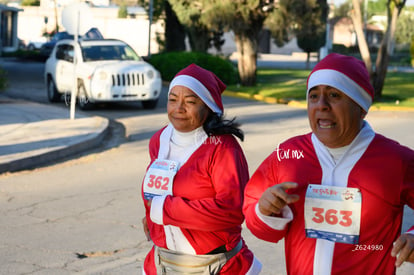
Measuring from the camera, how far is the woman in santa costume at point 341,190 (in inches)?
109

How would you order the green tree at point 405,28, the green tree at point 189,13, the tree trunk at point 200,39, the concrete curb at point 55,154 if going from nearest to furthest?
the concrete curb at point 55,154 → the green tree at point 189,13 → the tree trunk at point 200,39 → the green tree at point 405,28

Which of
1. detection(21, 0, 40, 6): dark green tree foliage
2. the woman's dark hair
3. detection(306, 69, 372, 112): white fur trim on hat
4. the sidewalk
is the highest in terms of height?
detection(21, 0, 40, 6): dark green tree foliage

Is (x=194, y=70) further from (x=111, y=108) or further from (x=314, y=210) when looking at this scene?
(x=111, y=108)

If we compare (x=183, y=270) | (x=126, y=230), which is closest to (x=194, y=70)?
(x=183, y=270)

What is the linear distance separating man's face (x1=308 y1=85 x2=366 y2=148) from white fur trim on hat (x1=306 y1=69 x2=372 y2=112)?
24 mm

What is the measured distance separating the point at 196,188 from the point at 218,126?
1.05ft

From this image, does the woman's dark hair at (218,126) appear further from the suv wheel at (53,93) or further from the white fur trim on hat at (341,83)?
the suv wheel at (53,93)

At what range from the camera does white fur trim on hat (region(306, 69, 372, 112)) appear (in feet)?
9.23

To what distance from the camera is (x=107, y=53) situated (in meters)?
19.5

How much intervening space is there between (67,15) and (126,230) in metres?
9.67

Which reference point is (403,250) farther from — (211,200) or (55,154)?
(55,154)

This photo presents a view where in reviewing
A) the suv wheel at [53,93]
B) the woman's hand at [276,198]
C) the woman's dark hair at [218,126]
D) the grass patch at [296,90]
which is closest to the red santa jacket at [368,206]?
the woman's hand at [276,198]

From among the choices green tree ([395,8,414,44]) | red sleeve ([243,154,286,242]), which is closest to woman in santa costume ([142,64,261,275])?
red sleeve ([243,154,286,242])

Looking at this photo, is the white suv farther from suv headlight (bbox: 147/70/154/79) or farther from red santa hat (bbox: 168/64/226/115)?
red santa hat (bbox: 168/64/226/115)
